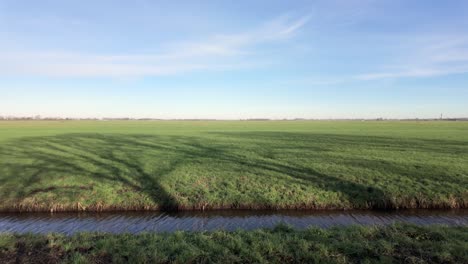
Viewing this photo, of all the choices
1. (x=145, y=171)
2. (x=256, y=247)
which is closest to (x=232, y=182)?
(x=145, y=171)

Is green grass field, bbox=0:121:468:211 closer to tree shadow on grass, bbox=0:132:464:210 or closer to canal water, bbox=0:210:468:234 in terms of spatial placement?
tree shadow on grass, bbox=0:132:464:210

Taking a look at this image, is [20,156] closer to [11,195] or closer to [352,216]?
[11,195]

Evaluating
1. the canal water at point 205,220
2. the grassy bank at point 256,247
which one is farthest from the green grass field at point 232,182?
the grassy bank at point 256,247

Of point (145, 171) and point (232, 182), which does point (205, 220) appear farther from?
point (145, 171)

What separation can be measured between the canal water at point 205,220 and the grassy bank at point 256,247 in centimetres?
325

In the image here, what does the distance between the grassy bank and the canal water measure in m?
3.25

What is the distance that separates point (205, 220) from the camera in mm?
14117

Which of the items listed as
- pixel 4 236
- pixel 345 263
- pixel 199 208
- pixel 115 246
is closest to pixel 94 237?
pixel 115 246

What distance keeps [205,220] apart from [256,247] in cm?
599

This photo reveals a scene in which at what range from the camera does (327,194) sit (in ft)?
55.0

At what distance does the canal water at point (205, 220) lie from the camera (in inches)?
516

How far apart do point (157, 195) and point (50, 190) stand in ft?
21.3

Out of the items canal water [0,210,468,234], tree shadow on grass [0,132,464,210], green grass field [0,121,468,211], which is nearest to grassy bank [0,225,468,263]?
canal water [0,210,468,234]

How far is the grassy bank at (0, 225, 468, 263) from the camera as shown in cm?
785
